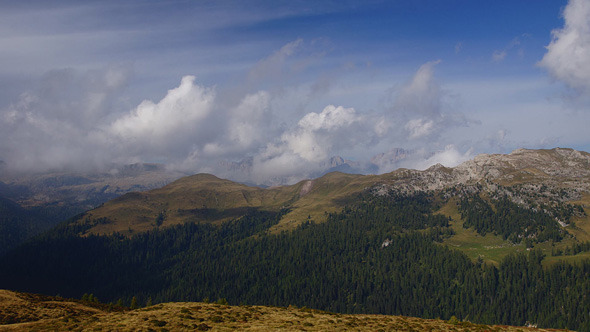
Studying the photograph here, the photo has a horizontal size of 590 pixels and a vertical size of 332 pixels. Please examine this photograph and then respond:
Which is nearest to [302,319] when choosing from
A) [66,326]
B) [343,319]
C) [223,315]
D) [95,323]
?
[343,319]

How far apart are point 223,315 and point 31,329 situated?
1098 inches

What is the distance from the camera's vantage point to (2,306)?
200 feet

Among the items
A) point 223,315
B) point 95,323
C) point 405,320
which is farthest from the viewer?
point 405,320

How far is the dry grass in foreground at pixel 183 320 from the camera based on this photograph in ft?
159

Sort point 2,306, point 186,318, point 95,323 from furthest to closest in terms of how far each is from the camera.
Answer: point 2,306 < point 186,318 < point 95,323

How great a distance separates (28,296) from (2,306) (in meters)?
11.5

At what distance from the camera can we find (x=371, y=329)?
183 ft

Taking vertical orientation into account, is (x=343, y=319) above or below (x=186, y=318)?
below

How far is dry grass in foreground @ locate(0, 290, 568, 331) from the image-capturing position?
4831 centimetres

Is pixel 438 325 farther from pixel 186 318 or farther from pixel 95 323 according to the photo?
pixel 95 323

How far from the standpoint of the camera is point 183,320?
5134 centimetres

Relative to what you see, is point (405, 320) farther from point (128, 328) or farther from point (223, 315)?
point (128, 328)

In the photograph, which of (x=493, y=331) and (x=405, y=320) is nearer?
(x=493, y=331)

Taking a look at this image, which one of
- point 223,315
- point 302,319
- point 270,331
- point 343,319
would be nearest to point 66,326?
point 223,315
